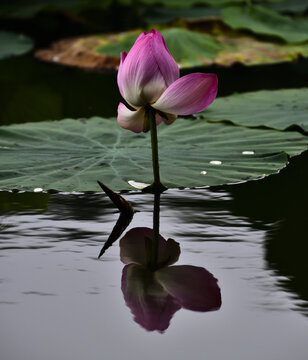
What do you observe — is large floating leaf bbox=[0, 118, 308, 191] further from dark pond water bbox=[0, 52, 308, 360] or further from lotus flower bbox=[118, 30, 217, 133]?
lotus flower bbox=[118, 30, 217, 133]

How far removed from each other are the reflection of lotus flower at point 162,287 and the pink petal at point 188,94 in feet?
0.92

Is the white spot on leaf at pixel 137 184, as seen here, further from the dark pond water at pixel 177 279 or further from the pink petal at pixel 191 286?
the pink petal at pixel 191 286

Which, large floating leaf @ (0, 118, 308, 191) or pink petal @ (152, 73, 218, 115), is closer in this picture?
pink petal @ (152, 73, 218, 115)

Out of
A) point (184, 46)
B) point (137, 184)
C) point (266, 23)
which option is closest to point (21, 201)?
point (137, 184)

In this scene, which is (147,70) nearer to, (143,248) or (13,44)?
(143,248)

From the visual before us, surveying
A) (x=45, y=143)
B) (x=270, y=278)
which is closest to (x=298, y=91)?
(x=45, y=143)

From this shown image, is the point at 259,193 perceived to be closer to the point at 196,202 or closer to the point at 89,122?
the point at 196,202

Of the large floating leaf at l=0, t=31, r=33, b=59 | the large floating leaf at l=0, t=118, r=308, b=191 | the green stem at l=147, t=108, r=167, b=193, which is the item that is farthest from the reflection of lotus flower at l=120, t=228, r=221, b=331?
the large floating leaf at l=0, t=31, r=33, b=59

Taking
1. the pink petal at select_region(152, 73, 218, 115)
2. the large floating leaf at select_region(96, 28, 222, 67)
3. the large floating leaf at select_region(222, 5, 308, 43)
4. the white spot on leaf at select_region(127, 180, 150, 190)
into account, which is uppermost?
the large floating leaf at select_region(222, 5, 308, 43)

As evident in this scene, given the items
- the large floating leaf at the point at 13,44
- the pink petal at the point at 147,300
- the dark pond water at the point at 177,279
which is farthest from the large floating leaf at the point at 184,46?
the pink petal at the point at 147,300

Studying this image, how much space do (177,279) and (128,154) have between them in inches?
26.2

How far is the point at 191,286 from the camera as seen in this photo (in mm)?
1138

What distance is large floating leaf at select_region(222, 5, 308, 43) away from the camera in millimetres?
3891

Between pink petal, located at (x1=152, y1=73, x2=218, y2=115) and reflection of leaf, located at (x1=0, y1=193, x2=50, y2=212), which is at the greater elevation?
pink petal, located at (x1=152, y1=73, x2=218, y2=115)
